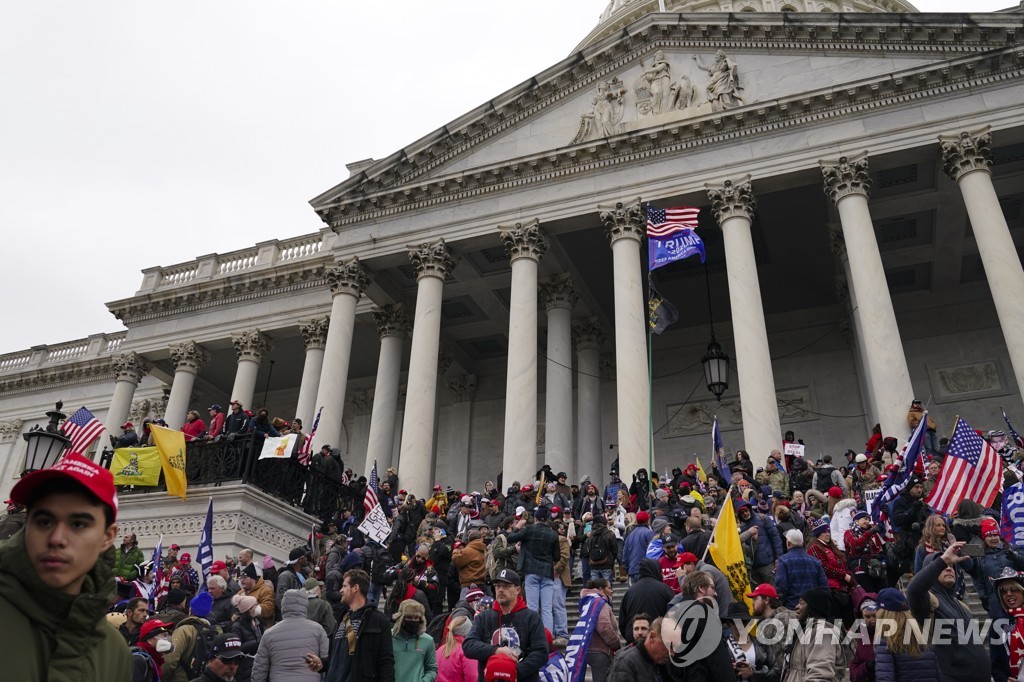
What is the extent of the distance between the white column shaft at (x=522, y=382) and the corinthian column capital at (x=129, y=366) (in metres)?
17.4

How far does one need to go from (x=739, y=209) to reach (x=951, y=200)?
24.3 ft

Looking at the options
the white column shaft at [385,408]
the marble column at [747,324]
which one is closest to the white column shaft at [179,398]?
the white column shaft at [385,408]

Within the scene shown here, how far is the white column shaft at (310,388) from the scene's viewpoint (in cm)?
2481

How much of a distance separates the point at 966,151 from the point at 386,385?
692 inches

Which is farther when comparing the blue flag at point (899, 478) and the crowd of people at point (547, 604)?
the blue flag at point (899, 478)

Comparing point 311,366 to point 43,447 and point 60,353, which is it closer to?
point 43,447

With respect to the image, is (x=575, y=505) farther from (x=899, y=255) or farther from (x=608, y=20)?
(x=608, y=20)

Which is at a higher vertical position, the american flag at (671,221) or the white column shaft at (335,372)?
the american flag at (671,221)

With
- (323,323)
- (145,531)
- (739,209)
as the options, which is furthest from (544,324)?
(145,531)

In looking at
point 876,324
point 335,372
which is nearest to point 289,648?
point 876,324

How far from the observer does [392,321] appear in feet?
85.6

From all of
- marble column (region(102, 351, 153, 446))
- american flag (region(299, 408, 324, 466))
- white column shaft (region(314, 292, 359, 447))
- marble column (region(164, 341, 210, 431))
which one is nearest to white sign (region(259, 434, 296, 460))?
american flag (region(299, 408, 324, 466))

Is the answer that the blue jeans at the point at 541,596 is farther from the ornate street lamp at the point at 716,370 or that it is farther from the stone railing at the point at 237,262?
the stone railing at the point at 237,262

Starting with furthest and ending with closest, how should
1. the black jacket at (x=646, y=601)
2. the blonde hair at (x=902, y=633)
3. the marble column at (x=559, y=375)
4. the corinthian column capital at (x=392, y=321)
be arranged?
the corinthian column capital at (x=392, y=321) → the marble column at (x=559, y=375) → the black jacket at (x=646, y=601) → the blonde hair at (x=902, y=633)
